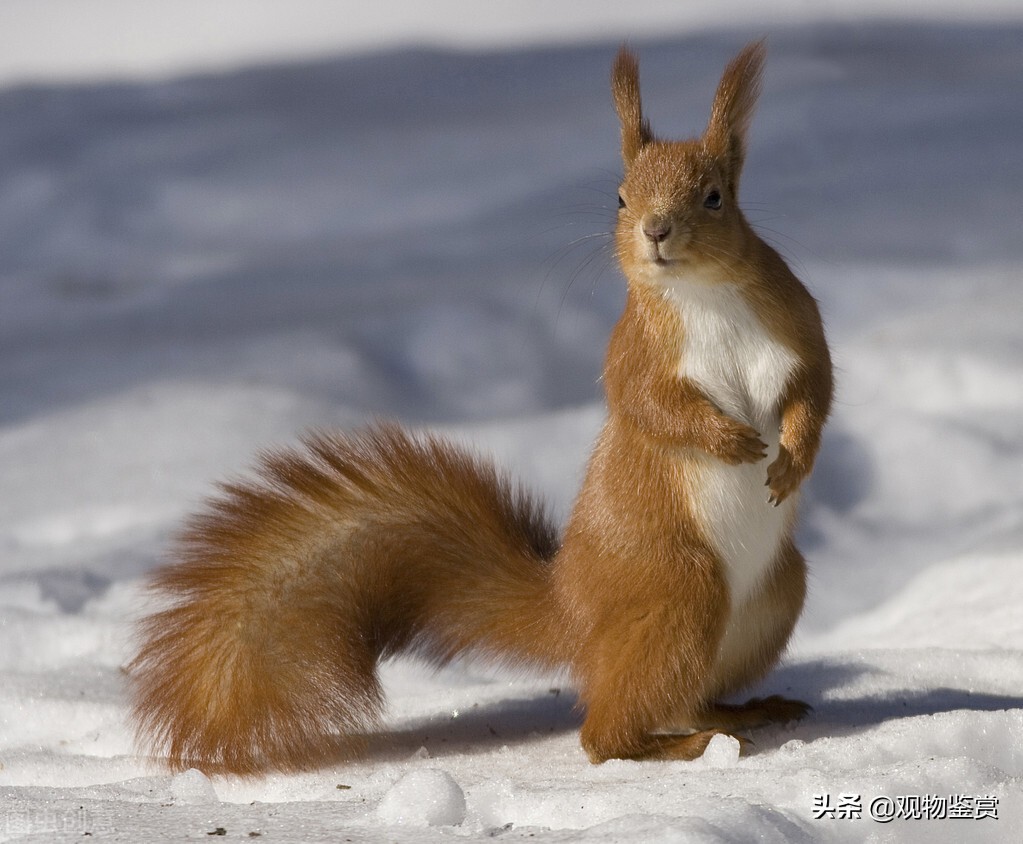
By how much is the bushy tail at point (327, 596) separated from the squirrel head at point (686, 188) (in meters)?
0.49

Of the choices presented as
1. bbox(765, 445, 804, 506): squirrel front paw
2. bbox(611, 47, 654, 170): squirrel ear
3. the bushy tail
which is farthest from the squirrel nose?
the bushy tail

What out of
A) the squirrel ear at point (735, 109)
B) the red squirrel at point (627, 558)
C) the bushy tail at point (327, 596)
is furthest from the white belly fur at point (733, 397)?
the bushy tail at point (327, 596)

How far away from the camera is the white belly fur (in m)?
2.06

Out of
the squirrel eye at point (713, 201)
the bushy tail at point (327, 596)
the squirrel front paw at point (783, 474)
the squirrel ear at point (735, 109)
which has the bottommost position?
the bushy tail at point (327, 596)

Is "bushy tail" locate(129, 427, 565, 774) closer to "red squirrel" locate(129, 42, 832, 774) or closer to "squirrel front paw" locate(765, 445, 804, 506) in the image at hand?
"red squirrel" locate(129, 42, 832, 774)

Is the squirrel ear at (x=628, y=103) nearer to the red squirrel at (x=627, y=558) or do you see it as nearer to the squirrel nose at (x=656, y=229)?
the red squirrel at (x=627, y=558)

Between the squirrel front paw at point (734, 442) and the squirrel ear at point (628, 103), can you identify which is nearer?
the squirrel front paw at point (734, 442)

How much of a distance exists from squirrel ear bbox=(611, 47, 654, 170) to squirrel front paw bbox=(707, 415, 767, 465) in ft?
1.31

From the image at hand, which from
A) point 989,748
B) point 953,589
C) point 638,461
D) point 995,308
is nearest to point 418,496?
point 638,461

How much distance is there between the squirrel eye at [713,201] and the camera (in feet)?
6.70

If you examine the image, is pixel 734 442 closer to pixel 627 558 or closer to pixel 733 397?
pixel 733 397

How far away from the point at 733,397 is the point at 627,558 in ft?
0.87

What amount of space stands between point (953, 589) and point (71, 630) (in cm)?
178

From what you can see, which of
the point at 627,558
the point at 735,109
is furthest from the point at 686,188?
the point at 627,558
